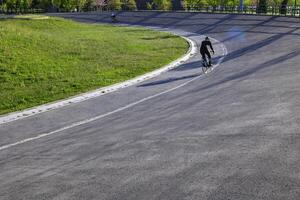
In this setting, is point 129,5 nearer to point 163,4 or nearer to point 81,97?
point 163,4

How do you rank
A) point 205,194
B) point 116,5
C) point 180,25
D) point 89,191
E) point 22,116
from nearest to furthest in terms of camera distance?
point 205,194
point 89,191
point 22,116
point 180,25
point 116,5

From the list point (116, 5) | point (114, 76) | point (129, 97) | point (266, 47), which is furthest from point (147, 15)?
point (129, 97)

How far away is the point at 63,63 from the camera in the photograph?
26500 millimetres

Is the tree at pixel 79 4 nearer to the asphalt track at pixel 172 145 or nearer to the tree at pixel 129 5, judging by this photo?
the tree at pixel 129 5

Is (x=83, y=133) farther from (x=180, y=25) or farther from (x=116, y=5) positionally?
(x=116, y=5)

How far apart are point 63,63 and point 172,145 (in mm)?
16558

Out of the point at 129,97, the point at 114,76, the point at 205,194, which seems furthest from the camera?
the point at 114,76

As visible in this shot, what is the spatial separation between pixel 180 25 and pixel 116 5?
1496 inches

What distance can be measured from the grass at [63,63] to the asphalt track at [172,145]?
2.75 metres

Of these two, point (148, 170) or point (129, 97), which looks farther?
point (129, 97)

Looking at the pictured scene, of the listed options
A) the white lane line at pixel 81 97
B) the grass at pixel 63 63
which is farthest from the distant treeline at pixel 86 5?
the white lane line at pixel 81 97

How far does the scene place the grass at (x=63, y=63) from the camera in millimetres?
20561

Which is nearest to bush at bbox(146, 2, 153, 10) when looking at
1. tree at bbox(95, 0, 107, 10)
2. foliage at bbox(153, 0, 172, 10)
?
foliage at bbox(153, 0, 172, 10)

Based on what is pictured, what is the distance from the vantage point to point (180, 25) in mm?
58219
